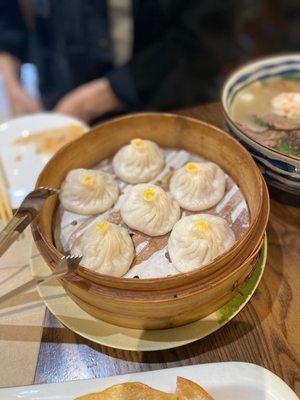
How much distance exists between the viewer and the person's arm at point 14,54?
103 inches

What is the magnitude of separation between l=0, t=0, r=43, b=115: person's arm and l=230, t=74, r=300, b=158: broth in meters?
1.58

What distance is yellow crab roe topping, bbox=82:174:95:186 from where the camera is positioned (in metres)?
1.27

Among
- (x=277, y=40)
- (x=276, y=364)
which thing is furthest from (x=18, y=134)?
(x=277, y=40)

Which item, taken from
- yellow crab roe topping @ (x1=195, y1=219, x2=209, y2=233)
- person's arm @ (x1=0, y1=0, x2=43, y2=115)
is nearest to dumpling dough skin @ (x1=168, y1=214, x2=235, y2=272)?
yellow crab roe topping @ (x1=195, y1=219, x2=209, y2=233)

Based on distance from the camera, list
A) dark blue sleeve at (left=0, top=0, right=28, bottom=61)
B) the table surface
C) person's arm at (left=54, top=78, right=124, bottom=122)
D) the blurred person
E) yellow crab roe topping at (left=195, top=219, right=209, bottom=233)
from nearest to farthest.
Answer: the table surface < yellow crab roe topping at (left=195, top=219, right=209, bottom=233) < the blurred person < person's arm at (left=54, top=78, right=124, bottom=122) < dark blue sleeve at (left=0, top=0, right=28, bottom=61)

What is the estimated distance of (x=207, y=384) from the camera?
91 cm

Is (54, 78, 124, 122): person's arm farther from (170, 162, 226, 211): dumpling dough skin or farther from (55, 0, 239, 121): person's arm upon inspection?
(170, 162, 226, 211): dumpling dough skin

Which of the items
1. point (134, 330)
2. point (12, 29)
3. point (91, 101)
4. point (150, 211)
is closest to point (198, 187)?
point (150, 211)

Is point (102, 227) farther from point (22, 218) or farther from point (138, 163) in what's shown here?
point (138, 163)

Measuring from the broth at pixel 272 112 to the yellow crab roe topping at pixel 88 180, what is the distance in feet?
1.79

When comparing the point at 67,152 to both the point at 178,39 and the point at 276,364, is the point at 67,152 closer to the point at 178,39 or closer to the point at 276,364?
the point at 276,364

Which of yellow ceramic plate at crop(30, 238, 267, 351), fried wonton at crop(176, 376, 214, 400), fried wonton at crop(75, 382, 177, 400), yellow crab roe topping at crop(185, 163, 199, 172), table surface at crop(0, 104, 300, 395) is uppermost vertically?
yellow crab roe topping at crop(185, 163, 199, 172)

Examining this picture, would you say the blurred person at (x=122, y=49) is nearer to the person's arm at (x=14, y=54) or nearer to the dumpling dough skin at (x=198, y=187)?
the person's arm at (x=14, y=54)

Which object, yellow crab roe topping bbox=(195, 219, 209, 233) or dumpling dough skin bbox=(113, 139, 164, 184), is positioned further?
dumpling dough skin bbox=(113, 139, 164, 184)
